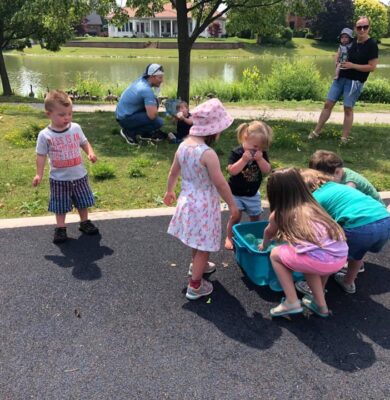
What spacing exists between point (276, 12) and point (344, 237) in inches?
361

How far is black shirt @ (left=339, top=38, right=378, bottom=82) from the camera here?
677cm

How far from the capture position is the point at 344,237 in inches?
112

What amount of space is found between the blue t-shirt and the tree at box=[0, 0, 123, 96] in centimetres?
322

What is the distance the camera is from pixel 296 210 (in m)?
2.84

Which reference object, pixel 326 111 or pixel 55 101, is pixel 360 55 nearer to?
pixel 326 111

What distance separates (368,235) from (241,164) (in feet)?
3.46

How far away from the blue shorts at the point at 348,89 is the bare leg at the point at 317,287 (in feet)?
15.6

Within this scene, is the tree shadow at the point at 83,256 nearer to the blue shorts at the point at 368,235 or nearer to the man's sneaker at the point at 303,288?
the man's sneaker at the point at 303,288

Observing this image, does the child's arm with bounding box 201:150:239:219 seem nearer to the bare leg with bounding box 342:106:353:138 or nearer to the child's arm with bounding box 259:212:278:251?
the child's arm with bounding box 259:212:278:251

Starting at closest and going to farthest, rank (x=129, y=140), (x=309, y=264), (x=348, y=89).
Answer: (x=309, y=264) < (x=348, y=89) < (x=129, y=140)

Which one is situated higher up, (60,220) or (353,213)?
(353,213)

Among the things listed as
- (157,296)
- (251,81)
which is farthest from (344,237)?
(251,81)

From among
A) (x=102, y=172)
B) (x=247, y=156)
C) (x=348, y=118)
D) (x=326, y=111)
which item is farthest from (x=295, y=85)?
(x=247, y=156)

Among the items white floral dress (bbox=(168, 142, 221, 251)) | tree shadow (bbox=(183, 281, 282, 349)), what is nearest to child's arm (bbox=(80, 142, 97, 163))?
white floral dress (bbox=(168, 142, 221, 251))
